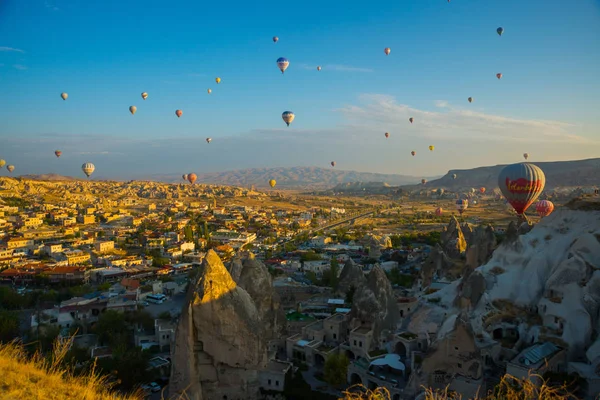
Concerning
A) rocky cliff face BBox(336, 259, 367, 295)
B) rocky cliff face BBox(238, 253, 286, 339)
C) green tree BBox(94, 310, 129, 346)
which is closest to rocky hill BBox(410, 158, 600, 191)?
rocky cliff face BBox(336, 259, 367, 295)

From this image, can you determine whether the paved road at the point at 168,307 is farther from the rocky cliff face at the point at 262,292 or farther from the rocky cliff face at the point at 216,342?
the rocky cliff face at the point at 216,342

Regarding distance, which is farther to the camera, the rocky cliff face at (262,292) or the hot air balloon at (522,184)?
the hot air balloon at (522,184)

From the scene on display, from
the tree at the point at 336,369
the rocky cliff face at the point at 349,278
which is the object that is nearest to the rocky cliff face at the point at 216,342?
the tree at the point at 336,369

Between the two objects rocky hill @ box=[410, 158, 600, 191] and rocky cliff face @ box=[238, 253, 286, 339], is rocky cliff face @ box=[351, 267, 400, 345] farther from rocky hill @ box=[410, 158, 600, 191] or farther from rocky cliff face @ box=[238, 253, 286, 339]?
rocky hill @ box=[410, 158, 600, 191]

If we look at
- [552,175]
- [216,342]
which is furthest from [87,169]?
[552,175]

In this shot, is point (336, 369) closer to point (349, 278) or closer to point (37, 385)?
point (349, 278)

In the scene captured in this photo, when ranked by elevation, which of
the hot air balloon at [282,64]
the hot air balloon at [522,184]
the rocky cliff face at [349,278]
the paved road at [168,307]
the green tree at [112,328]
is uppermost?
the hot air balloon at [282,64]

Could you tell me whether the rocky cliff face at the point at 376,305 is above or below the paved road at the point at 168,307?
above

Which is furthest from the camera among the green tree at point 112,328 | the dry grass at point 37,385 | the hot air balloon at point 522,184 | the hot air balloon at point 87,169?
the hot air balloon at point 87,169
